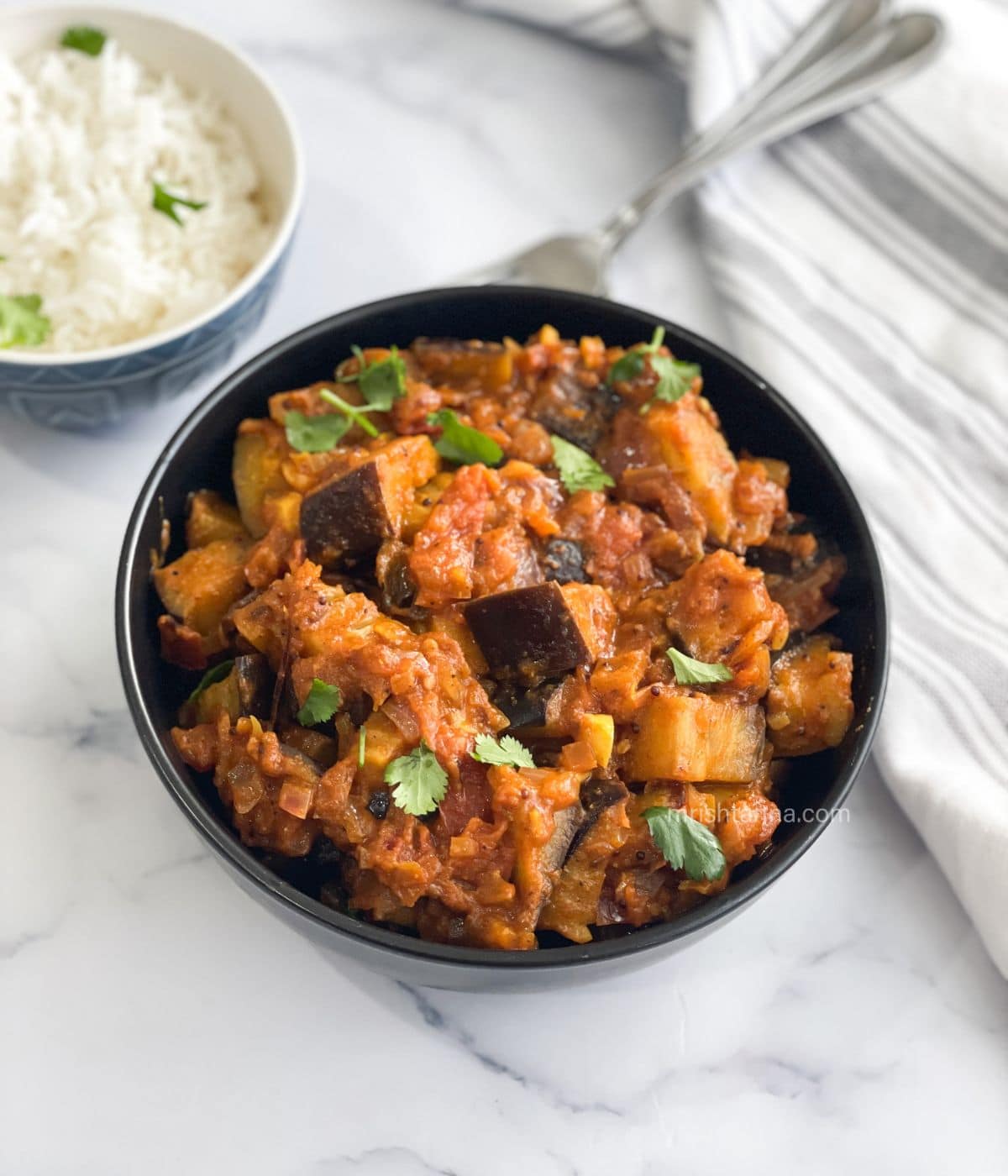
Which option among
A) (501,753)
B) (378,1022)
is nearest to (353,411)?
(501,753)

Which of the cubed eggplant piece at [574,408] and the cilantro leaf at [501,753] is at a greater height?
the cubed eggplant piece at [574,408]

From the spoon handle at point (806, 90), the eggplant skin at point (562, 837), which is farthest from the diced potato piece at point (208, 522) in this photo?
the spoon handle at point (806, 90)

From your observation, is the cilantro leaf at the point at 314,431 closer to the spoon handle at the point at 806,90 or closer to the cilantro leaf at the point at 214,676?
the cilantro leaf at the point at 214,676

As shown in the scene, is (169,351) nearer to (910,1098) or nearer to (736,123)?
(736,123)

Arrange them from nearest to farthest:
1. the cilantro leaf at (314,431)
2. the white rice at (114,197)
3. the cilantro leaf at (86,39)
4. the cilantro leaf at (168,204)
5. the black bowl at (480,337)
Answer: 1. the black bowl at (480,337)
2. the cilantro leaf at (314,431)
3. the white rice at (114,197)
4. the cilantro leaf at (168,204)
5. the cilantro leaf at (86,39)

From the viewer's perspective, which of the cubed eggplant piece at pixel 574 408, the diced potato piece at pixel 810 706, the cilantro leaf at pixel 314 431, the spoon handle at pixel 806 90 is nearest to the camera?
the diced potato piece at pixel 810 706

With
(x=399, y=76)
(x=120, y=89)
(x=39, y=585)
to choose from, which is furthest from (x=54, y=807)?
(x=399, y=76)

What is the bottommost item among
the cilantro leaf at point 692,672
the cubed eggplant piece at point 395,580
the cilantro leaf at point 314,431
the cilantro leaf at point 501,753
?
the cilantro leaf at point 314,431

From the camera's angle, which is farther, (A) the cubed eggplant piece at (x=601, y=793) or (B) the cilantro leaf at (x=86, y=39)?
(B) the cilantro leaf at (x=86, y=39)
